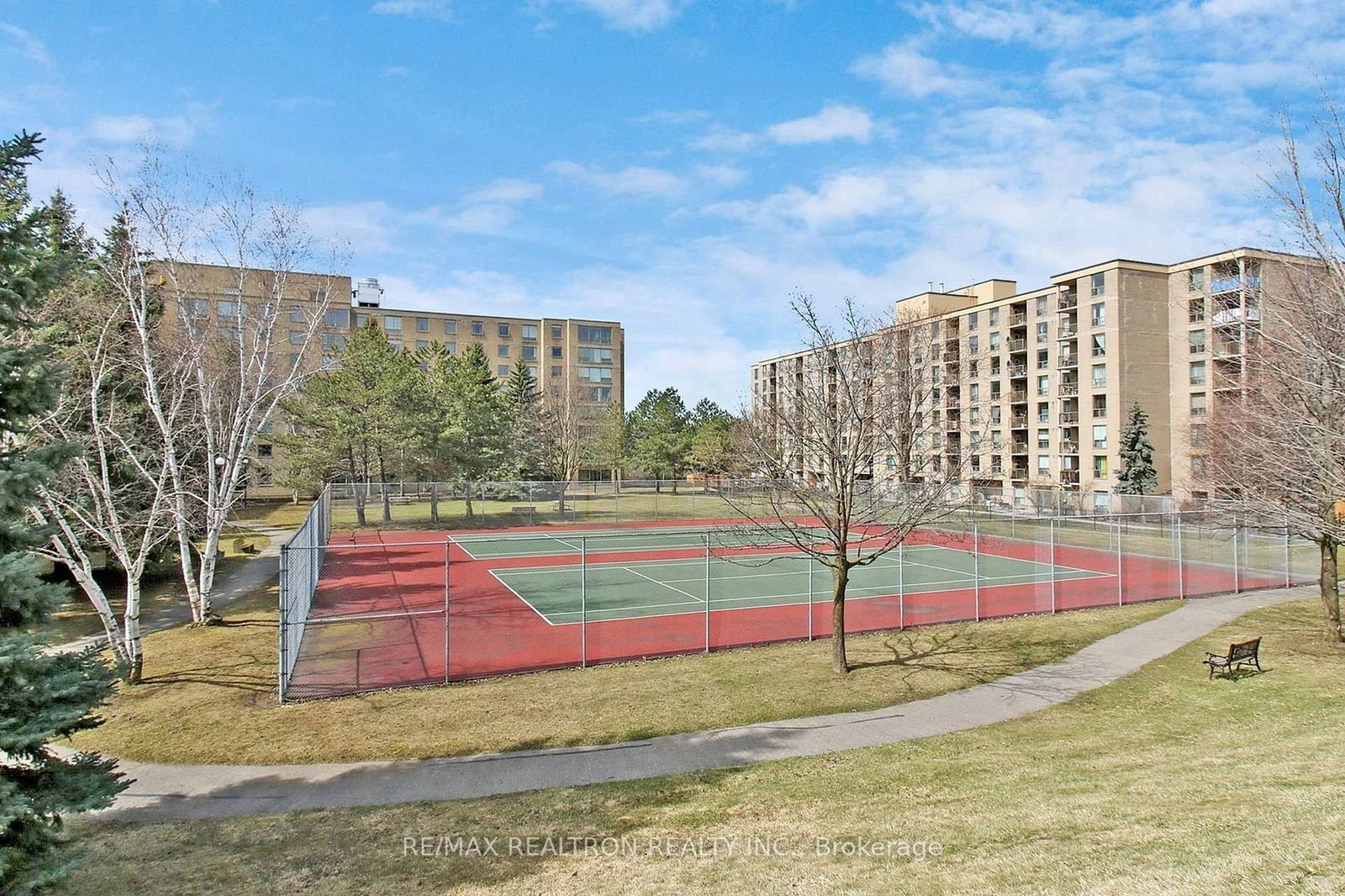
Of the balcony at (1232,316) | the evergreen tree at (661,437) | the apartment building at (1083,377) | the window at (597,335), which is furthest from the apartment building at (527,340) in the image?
the balcony at (1232,316)

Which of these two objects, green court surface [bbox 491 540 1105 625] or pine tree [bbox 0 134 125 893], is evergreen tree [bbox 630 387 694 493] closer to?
green court surface [bbox 491 540 1105 625]

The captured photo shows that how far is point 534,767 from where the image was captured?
10.0 m

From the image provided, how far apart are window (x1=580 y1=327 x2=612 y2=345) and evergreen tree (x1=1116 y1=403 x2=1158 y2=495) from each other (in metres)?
60.5

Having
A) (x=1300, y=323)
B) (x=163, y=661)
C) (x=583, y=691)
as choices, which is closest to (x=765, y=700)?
(x=583, y=691)

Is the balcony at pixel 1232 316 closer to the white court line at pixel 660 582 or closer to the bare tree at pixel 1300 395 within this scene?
the bare tree at pixel 1300 395

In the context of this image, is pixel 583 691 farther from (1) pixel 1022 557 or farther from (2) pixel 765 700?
(1) pixel 1022 557

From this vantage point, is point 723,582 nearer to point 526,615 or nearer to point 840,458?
point 526,615

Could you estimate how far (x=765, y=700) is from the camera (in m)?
12.8

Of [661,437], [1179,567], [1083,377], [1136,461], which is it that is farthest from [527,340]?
[1179,567]

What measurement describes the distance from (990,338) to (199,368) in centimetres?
5818

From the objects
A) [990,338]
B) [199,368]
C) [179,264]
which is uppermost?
[990,338]

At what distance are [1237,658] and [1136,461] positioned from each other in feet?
126

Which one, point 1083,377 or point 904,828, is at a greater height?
point 1083,377

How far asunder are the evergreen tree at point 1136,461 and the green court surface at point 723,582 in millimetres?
21787
